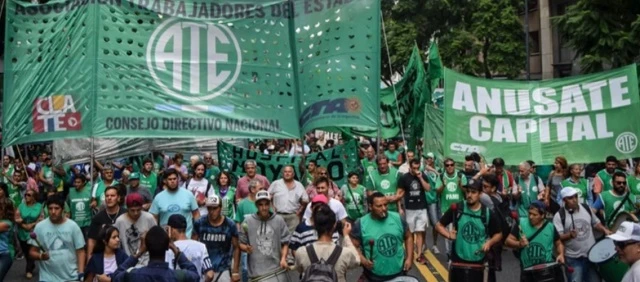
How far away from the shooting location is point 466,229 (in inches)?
328

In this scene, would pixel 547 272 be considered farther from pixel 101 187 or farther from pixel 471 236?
pixel 101 187

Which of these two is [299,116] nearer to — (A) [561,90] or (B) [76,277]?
(B) [76,277]

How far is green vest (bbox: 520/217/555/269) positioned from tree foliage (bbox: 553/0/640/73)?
13194 millimetres

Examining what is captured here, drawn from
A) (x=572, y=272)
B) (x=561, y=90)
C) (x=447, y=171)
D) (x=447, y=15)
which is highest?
(x=447, y=15)

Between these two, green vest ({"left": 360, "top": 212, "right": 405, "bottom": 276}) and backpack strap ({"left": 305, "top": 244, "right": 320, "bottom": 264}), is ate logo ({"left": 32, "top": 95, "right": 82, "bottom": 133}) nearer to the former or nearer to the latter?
green vest ({"left": 360, "top": 212, "right": 405, "bottom": 276})

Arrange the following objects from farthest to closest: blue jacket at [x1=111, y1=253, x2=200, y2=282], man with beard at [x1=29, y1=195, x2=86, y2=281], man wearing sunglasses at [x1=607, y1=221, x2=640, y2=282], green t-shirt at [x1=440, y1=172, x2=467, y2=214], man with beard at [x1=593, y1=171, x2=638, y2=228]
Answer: green t-shirt at [x1=440, y1=172, x2=467, y2=214], man with beard at [x1=593, y1=171, x2=638, y2=228], man with beard at [x1=29, y1=195, x2=86, y2=281], blue jacket at [x1=111, y1=253, x2=200, y2=282], man wearing sunglasses at [x1=607, y1=221, x2=640, y2=282]

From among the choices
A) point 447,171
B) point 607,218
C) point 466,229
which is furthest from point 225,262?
point 447,171

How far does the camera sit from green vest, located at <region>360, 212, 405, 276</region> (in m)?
7.63

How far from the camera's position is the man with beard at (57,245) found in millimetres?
8211

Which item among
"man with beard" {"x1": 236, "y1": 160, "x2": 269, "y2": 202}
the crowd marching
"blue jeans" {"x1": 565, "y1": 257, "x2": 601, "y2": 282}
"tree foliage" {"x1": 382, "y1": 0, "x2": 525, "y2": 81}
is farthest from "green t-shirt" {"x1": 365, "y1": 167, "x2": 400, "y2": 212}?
"tree foliage" {"x1": 382, "y1": 0, "x2": 525, "y2": 81}

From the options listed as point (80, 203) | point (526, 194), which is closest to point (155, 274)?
point (80, 203)

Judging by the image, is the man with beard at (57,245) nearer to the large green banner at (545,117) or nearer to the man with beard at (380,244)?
the man with beard at (380,244)

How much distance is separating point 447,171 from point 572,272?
14.4 feet

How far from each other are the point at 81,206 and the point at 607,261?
22.5 feet
